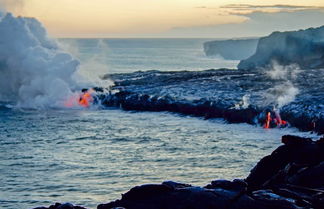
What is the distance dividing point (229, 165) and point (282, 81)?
56.9m

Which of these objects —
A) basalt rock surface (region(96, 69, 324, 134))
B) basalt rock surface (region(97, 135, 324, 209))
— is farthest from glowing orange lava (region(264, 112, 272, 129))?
basalt rock surface (region(97, 135, 324, 209))

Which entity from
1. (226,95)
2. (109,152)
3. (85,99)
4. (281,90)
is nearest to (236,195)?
(109,152)

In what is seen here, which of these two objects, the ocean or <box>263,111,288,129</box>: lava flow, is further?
<box>263,111,288,129</box>: lava flow

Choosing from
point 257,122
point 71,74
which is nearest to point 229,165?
point 257,122

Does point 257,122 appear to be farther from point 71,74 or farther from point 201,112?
point 71,74

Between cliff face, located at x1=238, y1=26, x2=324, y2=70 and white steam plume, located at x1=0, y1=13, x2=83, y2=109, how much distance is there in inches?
2411

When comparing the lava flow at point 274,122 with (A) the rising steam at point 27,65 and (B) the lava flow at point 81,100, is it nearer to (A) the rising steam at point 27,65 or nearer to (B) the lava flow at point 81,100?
(B) the lava flow at point 81,100

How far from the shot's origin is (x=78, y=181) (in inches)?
1901

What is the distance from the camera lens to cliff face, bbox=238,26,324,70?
5817 inches

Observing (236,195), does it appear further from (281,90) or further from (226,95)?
(281,90)

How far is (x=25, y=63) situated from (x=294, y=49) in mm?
75119

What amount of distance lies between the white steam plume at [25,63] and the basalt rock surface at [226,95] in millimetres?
9054

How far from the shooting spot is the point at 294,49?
155625 mm

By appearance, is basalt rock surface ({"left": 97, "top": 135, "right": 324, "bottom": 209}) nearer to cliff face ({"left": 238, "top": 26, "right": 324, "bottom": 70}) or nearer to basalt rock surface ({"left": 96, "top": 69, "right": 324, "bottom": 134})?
basalt rock surface ({"left": 96, "top": 69, "right": 324, "bottom": 134})
